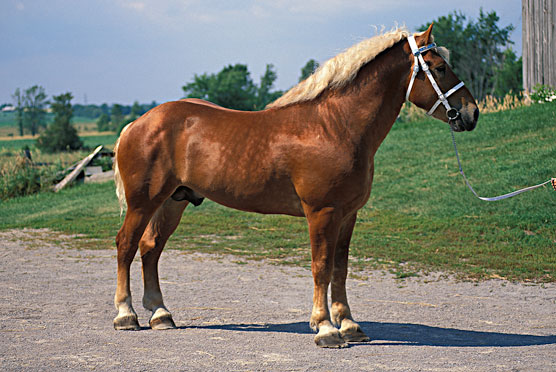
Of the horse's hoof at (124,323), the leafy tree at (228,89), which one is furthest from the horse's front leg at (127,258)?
the leafy tree at (228,89)

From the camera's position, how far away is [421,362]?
164 inches

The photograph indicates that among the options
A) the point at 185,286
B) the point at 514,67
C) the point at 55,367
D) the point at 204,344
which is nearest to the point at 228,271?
the point at 185,286

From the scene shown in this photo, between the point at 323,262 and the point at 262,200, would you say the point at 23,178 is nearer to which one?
the point at 262,200

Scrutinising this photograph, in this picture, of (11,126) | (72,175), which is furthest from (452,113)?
(11,126)

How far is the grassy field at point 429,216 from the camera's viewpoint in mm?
8172

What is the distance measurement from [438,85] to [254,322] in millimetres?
2573

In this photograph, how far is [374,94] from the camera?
4.62 metres

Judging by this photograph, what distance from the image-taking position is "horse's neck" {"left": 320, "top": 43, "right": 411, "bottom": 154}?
460cm

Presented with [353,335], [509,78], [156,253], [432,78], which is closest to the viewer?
[432,78]

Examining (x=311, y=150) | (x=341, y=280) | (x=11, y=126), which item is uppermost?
(x=11, y=126)

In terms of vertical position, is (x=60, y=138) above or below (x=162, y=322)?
above

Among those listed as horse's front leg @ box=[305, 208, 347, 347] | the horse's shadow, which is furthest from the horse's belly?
the horse's shadow

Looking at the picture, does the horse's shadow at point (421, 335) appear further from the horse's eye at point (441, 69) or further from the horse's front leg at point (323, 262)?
the horse's eye at point (441, 69)

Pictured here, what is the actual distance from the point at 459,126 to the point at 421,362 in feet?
5.72
